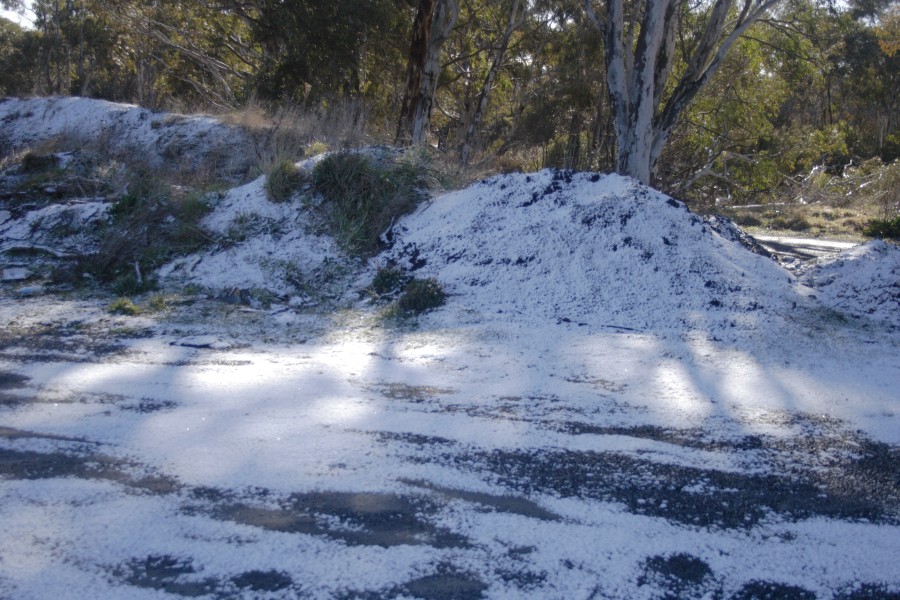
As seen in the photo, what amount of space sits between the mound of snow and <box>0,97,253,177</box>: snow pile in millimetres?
5833

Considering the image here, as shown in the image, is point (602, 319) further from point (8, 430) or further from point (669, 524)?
point (8, 430)

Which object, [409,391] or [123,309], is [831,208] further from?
[123,309]

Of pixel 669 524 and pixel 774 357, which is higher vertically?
pixel 774 357

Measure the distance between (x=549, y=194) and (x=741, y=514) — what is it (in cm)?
515

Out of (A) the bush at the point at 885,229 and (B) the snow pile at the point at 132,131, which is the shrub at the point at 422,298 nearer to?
(B) the snow pile at the point at 132,131

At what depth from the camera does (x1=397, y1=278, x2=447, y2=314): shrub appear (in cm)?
680

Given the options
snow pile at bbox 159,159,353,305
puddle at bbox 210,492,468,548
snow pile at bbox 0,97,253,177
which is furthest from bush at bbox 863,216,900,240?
puddle at bbox 210,492,468,548

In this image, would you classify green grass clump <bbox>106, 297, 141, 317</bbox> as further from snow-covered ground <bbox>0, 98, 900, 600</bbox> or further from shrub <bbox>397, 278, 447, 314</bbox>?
shrub <bbox>397, 278, 447, 314</bbox>

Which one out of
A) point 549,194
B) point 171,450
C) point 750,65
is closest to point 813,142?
point 750,65

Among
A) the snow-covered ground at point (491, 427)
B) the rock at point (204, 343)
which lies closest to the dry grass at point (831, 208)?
the snow-covered ground at point (491, 427)

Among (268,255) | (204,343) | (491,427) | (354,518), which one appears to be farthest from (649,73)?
(354,518)

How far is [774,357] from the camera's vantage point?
5.52 meters

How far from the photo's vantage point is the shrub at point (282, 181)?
890cm

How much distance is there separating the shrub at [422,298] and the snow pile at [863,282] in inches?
152
